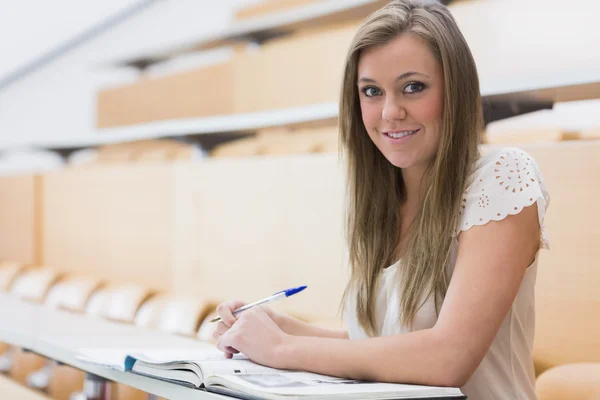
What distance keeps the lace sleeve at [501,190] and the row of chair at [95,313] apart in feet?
3.63

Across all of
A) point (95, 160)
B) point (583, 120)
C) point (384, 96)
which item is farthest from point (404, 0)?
point (95, 160)

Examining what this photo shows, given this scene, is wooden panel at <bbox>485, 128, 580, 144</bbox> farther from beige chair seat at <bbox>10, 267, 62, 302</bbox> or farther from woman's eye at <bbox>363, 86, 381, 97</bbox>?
beige chair seat at <bbox>10, 267, 62, 302</bbox>

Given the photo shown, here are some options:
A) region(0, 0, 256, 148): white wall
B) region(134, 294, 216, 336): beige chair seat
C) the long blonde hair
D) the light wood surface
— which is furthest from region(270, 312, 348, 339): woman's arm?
region(0, 0, 256, 148): white wall

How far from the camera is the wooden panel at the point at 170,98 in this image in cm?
411

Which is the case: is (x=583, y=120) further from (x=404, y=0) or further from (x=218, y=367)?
(x=218, y=367)

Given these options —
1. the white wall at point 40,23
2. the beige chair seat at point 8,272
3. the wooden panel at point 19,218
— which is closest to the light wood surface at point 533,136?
the beige chair seat at point 8,272

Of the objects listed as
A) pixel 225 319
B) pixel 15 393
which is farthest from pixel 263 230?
pixel 225 319

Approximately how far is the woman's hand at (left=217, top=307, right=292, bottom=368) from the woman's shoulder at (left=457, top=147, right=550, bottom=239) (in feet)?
0.95

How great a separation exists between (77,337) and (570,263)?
108cm

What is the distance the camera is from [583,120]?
9.78 feet

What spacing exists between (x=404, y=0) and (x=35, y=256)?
3.71m

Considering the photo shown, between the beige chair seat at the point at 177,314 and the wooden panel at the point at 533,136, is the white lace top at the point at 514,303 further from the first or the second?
the beige chair seat at the point at 177,314

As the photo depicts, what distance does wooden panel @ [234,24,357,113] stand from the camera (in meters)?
3.37

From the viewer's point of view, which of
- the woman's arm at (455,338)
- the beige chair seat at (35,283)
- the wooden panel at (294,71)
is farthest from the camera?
the beige chair seat at (35,283)
